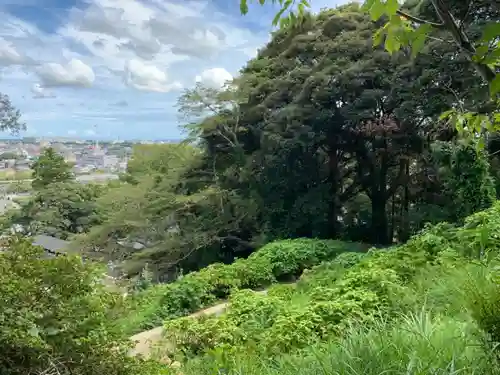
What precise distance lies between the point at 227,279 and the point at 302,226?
5040 mm

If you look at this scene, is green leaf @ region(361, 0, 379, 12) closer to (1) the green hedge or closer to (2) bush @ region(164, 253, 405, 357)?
(2) bush @ region(164, 253, 405, 357)

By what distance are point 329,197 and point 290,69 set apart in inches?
140

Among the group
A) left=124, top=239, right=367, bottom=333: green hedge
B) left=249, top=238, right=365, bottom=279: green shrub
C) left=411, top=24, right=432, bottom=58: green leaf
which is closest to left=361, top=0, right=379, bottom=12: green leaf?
left=411, top=24, right=432, bottom=58: green leaf

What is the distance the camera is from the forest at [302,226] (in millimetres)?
1921

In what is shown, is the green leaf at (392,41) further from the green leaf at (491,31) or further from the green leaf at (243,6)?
the green leaf at (243,6)

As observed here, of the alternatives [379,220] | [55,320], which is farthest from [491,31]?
[379,220]

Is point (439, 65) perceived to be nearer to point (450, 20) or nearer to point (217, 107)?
point (217, 107)

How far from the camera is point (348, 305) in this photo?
10.9 feet

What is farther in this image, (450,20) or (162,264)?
(162,264)

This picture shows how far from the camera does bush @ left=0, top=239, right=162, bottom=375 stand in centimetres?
237

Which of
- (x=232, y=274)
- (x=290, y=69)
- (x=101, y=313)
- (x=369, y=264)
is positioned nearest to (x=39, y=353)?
(x=101, y=313)

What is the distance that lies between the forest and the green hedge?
31 mm

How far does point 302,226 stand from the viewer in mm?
11734

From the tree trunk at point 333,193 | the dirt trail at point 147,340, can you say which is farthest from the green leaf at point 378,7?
the tree trunk at point 333,193
